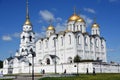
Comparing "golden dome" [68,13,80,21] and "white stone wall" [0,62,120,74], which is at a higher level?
"golden dome" [68,13,80,21]

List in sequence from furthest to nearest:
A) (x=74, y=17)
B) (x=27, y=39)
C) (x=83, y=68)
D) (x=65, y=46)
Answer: (x=27, y=39), (x=74, y=17), (x=65, y=46), (x=83, y=68)

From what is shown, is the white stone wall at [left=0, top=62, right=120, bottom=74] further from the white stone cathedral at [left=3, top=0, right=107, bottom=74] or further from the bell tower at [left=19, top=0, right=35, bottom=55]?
the bell tower at [left=19, top=0, right=35, bottom=55]

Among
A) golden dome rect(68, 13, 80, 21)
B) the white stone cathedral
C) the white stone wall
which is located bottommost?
the white stone wall

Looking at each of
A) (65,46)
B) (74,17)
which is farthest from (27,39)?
(74,17)

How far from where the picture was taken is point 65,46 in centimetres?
7106

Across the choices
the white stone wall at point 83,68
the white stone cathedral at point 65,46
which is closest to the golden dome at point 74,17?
the white stone cathedral at point 65,46

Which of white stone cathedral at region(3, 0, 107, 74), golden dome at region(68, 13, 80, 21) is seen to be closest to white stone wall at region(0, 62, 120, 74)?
A: white stone cathedral at region(3, 0, 107, 74)

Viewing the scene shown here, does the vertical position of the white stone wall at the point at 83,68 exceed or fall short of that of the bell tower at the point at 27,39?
it falls short

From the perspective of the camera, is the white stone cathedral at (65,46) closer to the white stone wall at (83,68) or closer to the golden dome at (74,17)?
the golden dome at (74,17)

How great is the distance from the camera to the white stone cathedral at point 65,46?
229 ft

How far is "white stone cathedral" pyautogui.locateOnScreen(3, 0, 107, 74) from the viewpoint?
69812 millimetres

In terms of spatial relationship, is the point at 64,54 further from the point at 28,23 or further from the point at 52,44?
the point at 28,23

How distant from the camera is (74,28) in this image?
7350cm

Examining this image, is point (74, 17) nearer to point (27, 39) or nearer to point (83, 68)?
point (83, 68)
